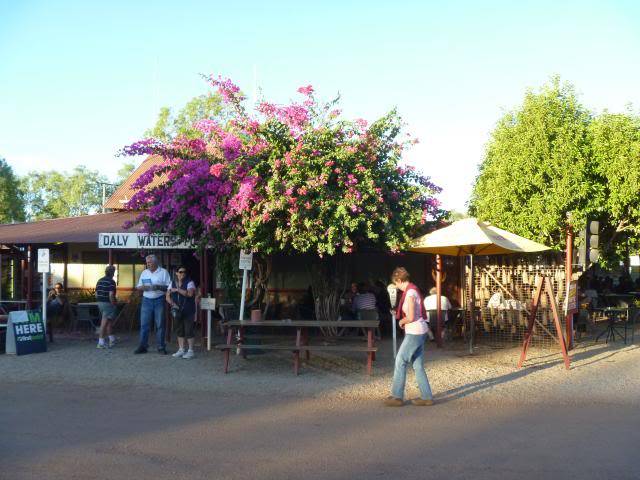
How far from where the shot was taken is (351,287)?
15.4 meters

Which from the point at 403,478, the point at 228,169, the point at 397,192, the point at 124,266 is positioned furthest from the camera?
the point at 124,266

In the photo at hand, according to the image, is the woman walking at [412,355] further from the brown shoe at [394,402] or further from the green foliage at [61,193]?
the green foliage at [61,193]

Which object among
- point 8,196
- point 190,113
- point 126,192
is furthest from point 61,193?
point 126,192

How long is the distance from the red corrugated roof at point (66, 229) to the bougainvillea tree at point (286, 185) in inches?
152

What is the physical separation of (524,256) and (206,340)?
266 inches

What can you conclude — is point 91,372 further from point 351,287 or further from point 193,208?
point 351,287

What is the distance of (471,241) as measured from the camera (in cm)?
1172

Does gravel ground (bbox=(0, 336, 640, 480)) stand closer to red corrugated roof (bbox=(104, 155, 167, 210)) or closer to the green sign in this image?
the green sign

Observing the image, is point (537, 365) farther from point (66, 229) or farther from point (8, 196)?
point (8, 196)

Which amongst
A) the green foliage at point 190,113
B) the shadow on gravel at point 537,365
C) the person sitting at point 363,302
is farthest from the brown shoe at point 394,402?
the green foliage at point 190,113

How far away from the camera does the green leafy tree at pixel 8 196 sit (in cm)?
4847

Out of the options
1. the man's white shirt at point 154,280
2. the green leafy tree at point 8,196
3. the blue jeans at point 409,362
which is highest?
the green leafy tree at point 8,196

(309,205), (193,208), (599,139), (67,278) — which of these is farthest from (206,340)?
(599,139)

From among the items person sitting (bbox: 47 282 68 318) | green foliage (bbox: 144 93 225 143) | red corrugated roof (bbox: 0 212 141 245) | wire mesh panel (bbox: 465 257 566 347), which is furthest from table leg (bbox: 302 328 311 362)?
green foliage (bbox: 144 93 225 143)
